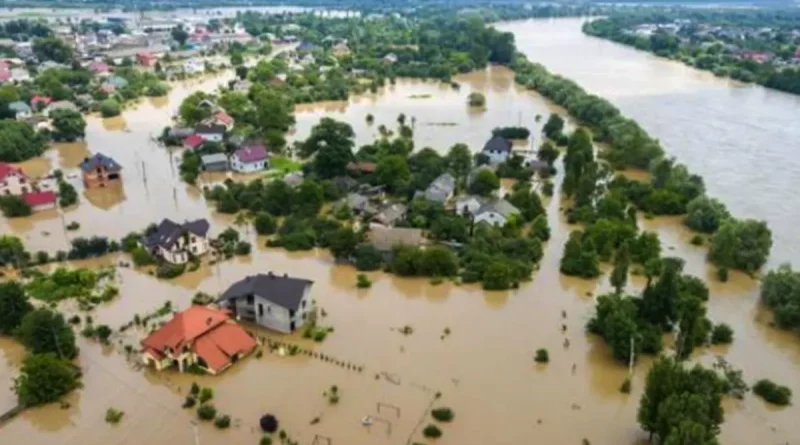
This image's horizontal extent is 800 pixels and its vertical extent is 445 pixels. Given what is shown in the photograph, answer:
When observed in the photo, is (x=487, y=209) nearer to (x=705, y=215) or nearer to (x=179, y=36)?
(x=705, y=215)

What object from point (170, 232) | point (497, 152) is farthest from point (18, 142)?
point (497, 152)

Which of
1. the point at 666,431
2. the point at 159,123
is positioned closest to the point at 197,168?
the point at 159,123

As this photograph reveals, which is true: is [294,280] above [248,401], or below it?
above

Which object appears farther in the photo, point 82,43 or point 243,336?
point 82,43

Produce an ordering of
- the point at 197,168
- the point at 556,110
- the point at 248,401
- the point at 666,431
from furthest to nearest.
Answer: the point at 556,110 → the point at 197,168 → the point at 248,401 → the point at 666,431

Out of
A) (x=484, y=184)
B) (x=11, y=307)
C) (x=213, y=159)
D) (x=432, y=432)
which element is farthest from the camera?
(x=213, y=159)

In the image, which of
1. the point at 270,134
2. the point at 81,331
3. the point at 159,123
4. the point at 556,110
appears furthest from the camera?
the point at 556,110

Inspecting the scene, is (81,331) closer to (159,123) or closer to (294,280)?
(294,280)

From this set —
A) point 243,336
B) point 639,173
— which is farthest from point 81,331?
point 639,173
